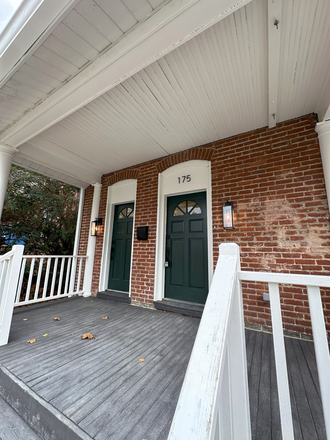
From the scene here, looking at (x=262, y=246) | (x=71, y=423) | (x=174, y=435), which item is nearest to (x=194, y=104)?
(x=262, y=246)

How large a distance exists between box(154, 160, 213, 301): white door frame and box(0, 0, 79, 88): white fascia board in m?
2.37

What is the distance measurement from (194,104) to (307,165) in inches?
66.3

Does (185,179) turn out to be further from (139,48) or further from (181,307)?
(181,307)

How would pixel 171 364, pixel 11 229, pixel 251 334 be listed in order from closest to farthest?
1. pixel 171 364
2. pixel 251 334
3. pixel 11 229

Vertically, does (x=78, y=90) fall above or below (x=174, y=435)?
above

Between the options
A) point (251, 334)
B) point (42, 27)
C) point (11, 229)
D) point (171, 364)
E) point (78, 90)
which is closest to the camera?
point (42, 27)

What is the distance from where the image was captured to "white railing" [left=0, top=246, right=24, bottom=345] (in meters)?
1.99

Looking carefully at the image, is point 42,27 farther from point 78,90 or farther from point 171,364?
point 171,364

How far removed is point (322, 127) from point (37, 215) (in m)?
6.44

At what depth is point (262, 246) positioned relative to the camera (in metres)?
2.58

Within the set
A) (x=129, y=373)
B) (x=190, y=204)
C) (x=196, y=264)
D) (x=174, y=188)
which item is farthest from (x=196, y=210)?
(x=129, y=373)

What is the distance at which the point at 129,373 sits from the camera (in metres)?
1.50

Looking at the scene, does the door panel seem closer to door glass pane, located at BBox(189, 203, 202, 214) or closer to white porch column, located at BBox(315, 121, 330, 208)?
door glass pane, located at BBox(189, 203, 202, 214)

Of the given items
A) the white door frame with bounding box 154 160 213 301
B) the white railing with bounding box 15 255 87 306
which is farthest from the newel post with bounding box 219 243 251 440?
the white railing with bounding box 15 255 87 306
